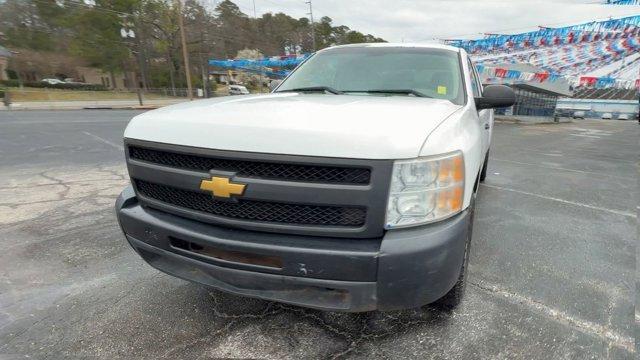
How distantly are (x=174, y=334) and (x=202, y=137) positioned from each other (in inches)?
48.1

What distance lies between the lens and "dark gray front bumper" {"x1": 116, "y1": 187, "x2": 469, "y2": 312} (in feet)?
5.44

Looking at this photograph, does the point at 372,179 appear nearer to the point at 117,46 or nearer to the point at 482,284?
the point at 482,284

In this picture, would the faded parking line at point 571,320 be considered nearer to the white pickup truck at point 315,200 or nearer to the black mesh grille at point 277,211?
the white pickup truck at point 315,200

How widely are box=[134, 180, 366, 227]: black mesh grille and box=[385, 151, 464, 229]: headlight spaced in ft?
0.55

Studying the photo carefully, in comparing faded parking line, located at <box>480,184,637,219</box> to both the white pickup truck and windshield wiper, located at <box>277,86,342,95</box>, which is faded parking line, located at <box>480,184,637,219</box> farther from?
windshield wiper, located at <box>277,86,342,95</box>

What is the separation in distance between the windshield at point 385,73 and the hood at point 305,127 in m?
0.67

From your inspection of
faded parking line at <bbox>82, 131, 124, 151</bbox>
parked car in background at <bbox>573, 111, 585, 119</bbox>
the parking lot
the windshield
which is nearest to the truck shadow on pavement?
the parking lot

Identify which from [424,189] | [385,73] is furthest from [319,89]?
[424,189]

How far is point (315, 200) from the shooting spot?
1.70 m

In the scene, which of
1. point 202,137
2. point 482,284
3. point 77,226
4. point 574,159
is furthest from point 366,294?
point 574,159

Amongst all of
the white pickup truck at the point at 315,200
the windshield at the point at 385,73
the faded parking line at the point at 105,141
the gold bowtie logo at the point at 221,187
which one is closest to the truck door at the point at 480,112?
the windshield at the point at 385,73

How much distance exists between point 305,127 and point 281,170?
0.23m

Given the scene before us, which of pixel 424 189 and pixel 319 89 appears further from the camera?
pixel 319 89

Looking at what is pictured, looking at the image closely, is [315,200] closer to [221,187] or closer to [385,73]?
[221,187]
